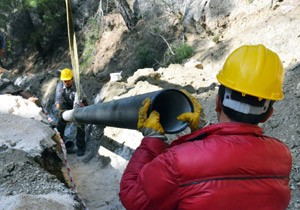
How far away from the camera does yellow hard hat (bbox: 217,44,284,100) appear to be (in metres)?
1.94

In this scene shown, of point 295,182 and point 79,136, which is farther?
point 79,136

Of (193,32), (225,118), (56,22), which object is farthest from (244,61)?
(56,22)

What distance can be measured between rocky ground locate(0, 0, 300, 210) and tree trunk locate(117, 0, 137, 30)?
4.00 metres

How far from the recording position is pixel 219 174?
1.79m

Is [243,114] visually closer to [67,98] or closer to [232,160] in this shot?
[232,160]

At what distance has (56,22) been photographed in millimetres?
20266

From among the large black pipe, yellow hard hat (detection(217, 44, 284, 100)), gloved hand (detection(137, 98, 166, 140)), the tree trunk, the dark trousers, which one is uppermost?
yellow hard hat (detection(217, 44, 284, 100))

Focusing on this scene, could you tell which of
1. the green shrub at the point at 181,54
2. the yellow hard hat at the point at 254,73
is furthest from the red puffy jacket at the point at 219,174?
the green shrub at the point at 181,54

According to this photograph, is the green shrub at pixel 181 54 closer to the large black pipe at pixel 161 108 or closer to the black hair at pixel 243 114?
the large black pipe at pixel 161 108

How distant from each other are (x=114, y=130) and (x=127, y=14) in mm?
8792

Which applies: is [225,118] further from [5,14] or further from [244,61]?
[5,14]

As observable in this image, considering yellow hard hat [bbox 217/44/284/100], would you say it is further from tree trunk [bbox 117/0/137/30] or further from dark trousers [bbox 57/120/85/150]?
tree trunk [bbox 117/0/137/30]

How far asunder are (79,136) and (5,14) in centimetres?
1540

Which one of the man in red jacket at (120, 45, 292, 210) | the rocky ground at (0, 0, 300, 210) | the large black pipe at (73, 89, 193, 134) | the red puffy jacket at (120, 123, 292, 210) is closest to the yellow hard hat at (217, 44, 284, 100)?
the man in red jacket at (120, 45, 292, 210)
